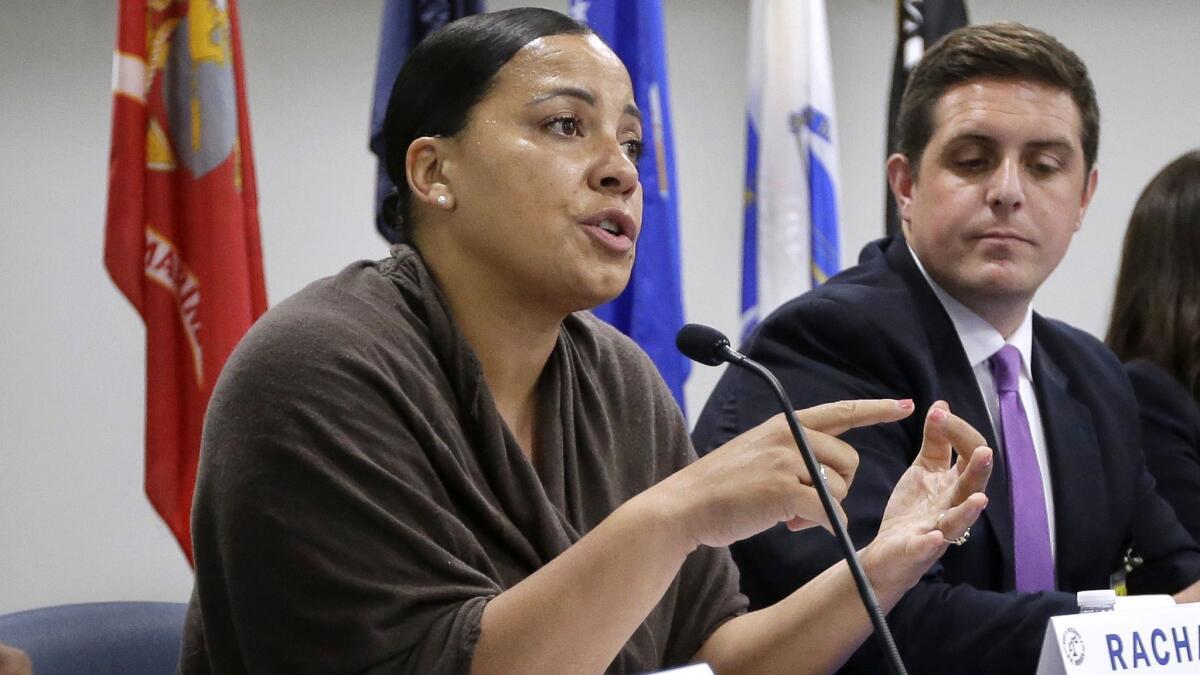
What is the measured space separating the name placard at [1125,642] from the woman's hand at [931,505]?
0.16 metres

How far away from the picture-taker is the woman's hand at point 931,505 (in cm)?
145

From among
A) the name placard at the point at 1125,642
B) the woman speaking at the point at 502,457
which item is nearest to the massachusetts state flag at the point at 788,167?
the woman speaking at the point at 502,457

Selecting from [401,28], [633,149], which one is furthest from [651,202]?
[633,149]

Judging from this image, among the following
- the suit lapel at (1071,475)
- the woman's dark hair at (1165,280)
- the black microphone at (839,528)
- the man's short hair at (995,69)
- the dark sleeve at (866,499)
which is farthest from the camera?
the woman's dark hair at (1165,280)

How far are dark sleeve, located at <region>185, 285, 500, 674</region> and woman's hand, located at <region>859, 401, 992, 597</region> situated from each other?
453 mm

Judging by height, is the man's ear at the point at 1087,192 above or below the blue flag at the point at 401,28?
below

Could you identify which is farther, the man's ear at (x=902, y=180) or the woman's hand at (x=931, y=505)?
the man's ear at (x=902, y=180)

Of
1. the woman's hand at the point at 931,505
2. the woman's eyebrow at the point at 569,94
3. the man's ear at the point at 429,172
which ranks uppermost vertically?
the woman's eyebrow at the point at 569,94

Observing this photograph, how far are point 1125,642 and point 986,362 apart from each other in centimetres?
86

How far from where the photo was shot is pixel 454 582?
1337 millimetres

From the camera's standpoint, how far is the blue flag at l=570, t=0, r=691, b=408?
2811mm

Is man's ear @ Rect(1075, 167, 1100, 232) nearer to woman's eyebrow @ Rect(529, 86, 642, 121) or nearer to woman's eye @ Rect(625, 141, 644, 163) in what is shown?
woman's eye @ Rect(625, 141, 644, 163)

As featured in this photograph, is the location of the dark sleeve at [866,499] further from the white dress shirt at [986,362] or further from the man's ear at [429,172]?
the man's ear at [429,172]

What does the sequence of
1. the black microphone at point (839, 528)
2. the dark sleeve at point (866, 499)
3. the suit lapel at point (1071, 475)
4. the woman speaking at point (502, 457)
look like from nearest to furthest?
the black microphone at point (839, 528) → the woman speaking at point (502, 457) → the dark sleeve at point (866, 499) → the suit lapel at point (1071, 475)
